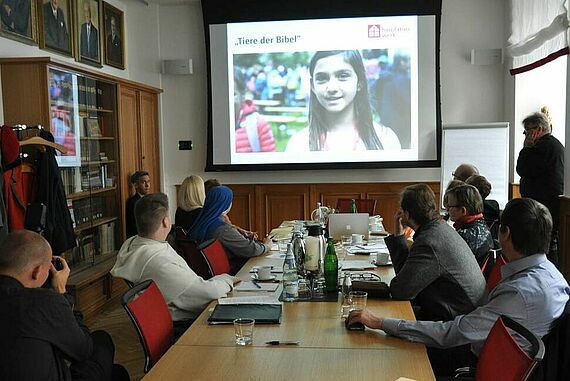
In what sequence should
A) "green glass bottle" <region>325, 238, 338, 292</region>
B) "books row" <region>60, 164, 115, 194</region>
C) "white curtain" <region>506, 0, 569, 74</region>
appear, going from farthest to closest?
1. "white curtain" <region>506, 0, 569, 74</region>
2. "books row" <region>60, 164, 115, 194</region>
3. "green glass bottle" <region>325, 238, 338, 292</region>

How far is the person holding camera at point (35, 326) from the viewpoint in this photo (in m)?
1.93

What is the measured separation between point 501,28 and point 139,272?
20.6ft

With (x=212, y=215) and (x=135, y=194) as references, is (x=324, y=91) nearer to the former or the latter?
(x=135, y=194)

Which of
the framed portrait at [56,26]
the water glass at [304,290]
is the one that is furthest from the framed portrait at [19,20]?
the water glass at [304,290]

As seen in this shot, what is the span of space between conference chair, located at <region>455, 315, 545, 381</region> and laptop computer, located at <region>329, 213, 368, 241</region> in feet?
8.61

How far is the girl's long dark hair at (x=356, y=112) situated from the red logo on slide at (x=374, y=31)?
0.28 metres

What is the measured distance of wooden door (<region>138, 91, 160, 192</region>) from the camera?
718 centimetres

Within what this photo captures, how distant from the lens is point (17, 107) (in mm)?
4676

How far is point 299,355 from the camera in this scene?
6.66ft

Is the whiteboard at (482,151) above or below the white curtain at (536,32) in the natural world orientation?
below

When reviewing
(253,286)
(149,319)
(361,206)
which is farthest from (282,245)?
(361,206)

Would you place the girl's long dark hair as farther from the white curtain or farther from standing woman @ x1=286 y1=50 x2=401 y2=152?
the white curtain

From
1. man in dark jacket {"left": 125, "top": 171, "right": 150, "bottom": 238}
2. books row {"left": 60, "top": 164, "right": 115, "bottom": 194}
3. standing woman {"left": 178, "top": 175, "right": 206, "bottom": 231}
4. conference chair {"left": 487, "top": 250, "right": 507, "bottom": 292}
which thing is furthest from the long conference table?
man in dark jacket {"left": 125, "top": 171, "right": 150, "bottom": 238}

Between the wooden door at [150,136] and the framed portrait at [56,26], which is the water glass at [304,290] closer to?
the framed portrait at [56,26]
